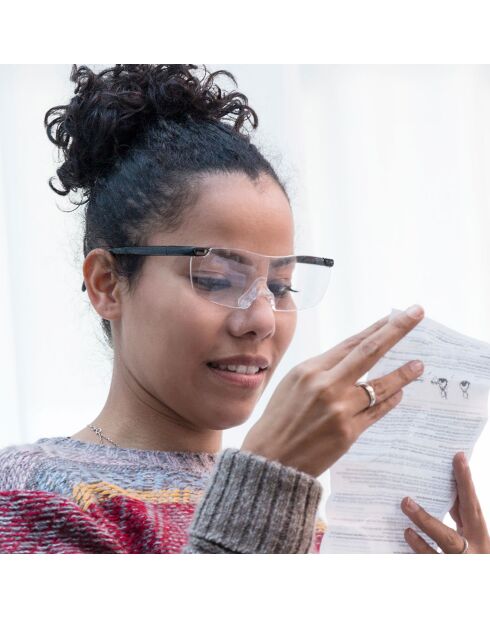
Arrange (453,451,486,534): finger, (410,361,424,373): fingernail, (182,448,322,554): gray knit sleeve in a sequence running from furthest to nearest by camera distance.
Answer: (453,451,486,534): finger < (410,361,424,373): fingernail < (182,448,322,554): gray knit sleeve

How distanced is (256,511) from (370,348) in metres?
0.22

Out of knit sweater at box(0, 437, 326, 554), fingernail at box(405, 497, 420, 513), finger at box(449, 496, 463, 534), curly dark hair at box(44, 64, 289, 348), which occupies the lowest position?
finger at box(449, 496, 463, 534)

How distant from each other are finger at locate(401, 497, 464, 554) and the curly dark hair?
499mm

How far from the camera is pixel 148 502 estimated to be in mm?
1047

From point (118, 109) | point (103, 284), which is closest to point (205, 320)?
point (103, 284)

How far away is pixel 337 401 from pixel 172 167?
0.51 meters

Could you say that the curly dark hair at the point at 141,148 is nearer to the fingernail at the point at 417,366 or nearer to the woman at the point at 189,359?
the woman at the point at 189,359

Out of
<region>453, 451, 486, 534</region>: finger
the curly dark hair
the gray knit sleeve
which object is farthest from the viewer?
the curly dark hair

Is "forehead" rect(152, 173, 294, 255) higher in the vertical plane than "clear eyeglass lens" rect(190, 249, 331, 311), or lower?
higher

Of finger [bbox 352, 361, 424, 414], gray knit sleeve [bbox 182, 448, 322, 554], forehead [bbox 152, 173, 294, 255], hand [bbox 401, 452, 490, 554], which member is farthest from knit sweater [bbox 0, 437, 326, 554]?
forehead [bbox 152, 173, 294, 255]

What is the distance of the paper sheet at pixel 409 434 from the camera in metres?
1.01

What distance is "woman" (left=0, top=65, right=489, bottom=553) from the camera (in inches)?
34.0

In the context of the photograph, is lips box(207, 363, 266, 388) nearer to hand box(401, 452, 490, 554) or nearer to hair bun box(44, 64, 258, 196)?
hand box(401, 452, 490, 554)

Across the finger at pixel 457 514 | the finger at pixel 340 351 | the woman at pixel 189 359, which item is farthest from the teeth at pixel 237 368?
the finger at pixel 457 514
